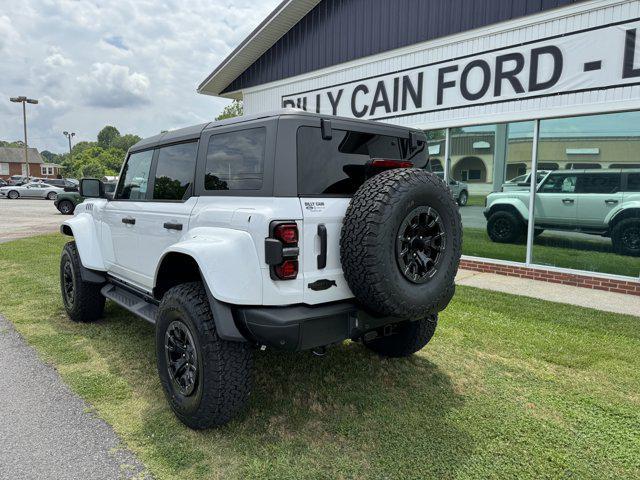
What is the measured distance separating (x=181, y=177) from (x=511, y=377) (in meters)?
3.19

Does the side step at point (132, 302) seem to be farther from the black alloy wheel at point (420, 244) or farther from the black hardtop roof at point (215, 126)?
the black alloy wheel at point (420, 244)

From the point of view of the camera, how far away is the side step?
371 cm

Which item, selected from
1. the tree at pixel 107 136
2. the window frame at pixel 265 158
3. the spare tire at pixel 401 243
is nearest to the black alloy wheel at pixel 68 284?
the window frame at pixel 265 158

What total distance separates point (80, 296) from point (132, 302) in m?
1.20

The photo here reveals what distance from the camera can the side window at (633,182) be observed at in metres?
6.60

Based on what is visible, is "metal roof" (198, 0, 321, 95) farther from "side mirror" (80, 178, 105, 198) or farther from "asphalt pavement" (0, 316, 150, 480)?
"asphalt pavement" (0, 316, 150, 480)

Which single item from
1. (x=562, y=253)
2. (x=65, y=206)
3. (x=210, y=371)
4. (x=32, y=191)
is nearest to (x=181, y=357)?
(x=210, y=371)

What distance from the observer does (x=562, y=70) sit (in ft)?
23.0

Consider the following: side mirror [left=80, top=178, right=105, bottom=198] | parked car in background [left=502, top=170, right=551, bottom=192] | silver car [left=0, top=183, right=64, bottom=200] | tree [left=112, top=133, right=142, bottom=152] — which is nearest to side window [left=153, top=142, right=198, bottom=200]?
side mirror [left=80, top=178, right=105, bottom=198]

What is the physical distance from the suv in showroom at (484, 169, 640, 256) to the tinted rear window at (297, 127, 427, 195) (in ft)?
17.2

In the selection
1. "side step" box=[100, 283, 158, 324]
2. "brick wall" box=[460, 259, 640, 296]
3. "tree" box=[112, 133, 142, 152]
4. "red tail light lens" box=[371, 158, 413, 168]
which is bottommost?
"brick wall" box=[460, 259, 640, 296]

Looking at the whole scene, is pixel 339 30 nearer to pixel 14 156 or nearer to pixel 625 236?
pixel 625 236

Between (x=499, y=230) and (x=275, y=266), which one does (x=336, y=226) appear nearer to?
(x=275, y=266)

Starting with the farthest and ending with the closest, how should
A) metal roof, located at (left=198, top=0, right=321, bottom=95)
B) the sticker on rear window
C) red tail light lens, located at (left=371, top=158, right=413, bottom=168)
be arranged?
metal roof, located at (left=198, top=0, right=321, bottom=95) → red tail light lens, located at (left=371, top=158, right=413, bottom=168) → the sticker on rear window
